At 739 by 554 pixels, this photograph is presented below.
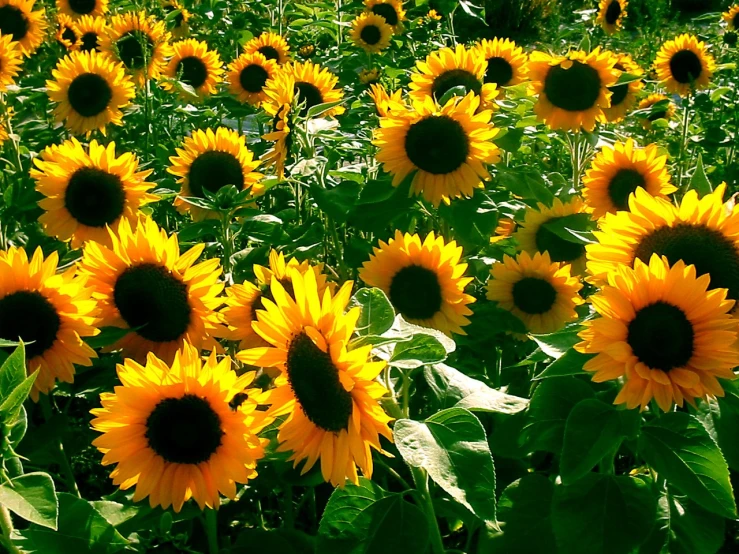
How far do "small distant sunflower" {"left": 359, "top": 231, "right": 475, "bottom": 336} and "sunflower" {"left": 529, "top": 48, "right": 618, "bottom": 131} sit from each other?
2.68 ft

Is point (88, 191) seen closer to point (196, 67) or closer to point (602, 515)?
point (602, 515)

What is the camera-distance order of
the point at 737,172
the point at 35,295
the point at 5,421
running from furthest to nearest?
the point at 737,172, the point at 35,295, the point at 5,421

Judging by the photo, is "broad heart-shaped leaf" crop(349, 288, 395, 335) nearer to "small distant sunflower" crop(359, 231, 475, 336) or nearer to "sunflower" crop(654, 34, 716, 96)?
"small distant sunflower" crop(359, 231, 475, 336)

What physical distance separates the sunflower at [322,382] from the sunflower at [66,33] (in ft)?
10.3

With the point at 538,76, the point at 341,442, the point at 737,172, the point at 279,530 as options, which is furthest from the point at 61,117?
the point at 737,172

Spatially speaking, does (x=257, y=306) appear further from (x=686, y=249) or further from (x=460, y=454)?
(x=686, y=249)

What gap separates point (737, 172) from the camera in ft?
10.3

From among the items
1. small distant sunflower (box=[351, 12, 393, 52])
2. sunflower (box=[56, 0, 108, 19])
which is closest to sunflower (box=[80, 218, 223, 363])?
small distant sunflower (box=[351, 12, 393, 52])

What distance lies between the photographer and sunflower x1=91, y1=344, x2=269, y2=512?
3.70ft

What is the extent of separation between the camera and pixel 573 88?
2.30 metres

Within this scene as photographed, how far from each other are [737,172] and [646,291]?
2346 millimetres

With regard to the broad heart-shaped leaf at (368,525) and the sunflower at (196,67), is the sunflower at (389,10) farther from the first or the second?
the broad heart-shaped leaf at (368,525)

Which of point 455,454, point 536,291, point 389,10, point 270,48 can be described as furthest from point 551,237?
point 389,10

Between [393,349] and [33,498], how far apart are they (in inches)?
19.0
